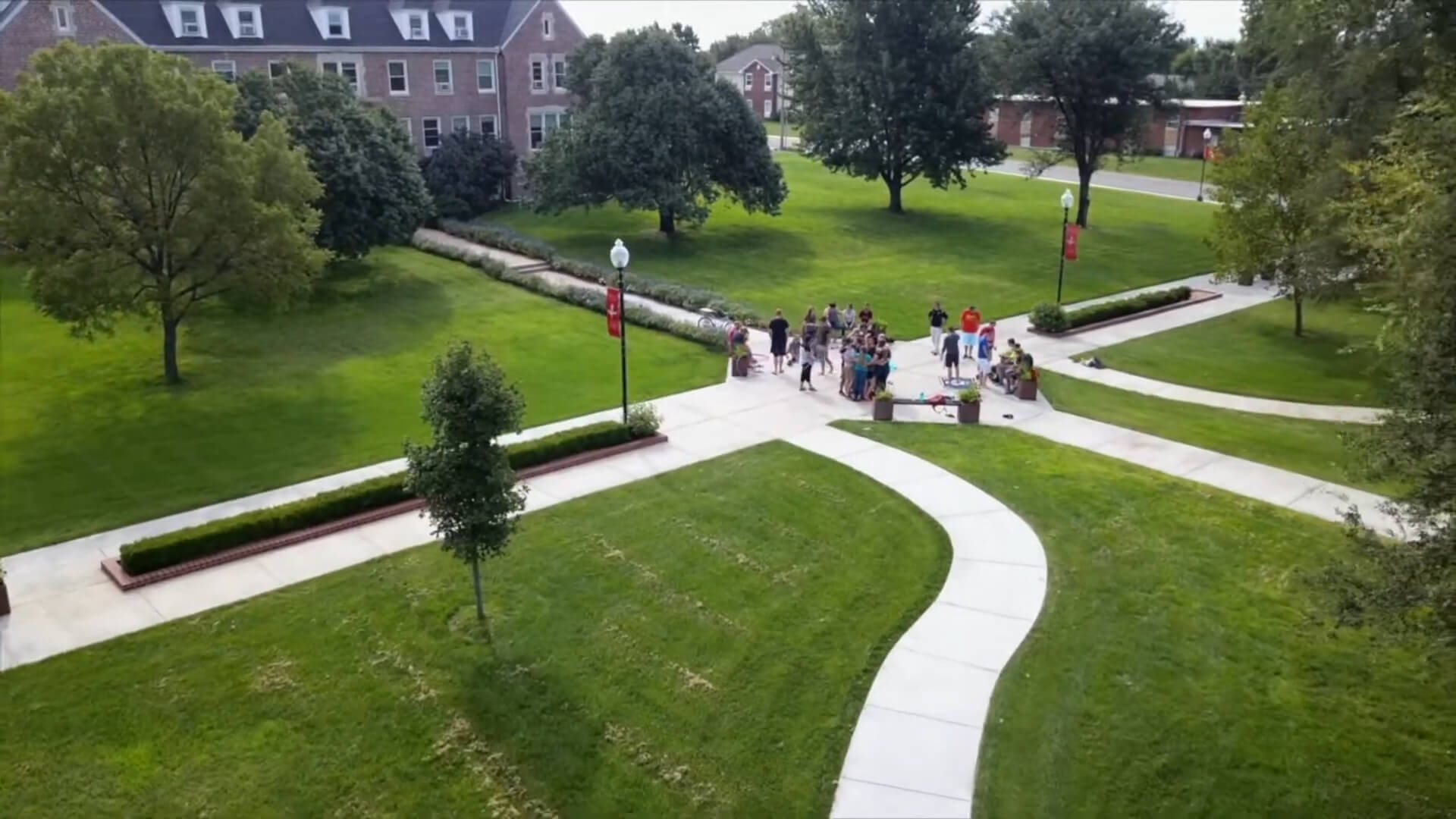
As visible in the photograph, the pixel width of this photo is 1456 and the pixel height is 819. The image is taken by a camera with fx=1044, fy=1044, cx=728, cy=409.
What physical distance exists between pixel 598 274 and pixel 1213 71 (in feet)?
228

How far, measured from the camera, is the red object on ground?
2056cm

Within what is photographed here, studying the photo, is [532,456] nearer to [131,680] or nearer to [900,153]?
[131,680]

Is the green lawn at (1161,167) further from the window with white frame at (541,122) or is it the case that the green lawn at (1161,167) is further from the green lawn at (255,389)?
the green lawn at (255,389)

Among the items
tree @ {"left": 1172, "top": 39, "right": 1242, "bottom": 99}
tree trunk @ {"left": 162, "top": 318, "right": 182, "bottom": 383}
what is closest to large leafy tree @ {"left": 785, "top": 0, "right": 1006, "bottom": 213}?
tree trunk @ {"left": 162, "top": 318, "right": 182, "bottom": 383}

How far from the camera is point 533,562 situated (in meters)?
15.2

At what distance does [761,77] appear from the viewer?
101750mm

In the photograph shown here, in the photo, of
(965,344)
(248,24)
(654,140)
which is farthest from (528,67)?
(965,344)

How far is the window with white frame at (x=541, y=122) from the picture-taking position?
54.4 metres

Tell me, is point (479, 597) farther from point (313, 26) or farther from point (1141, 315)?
point (313, 26)

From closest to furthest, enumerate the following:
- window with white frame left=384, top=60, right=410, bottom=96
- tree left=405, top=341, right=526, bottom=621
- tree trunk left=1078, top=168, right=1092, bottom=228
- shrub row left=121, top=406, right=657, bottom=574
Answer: tree left=405, top=341, right=526, bottom=621
shrub row left=121, top=406, right=657, bottom=574
tree trunk left=1078, top=168, right=1092, bottom=228
window with white frame left=384, top=60, right=410, bottom=96

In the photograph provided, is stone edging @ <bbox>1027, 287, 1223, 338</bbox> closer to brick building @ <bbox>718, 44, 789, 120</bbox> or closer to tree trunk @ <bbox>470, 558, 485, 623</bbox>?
tree trunk @ <bbox>470, 558, 485, 623</bbox>

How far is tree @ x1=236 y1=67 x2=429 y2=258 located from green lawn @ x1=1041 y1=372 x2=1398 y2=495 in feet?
74.1

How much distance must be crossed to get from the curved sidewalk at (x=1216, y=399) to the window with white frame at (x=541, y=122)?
3622 cm

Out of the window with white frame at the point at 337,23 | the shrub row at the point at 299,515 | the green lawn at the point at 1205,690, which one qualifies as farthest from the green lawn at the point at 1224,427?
the window with white frame at the point at 337,23
